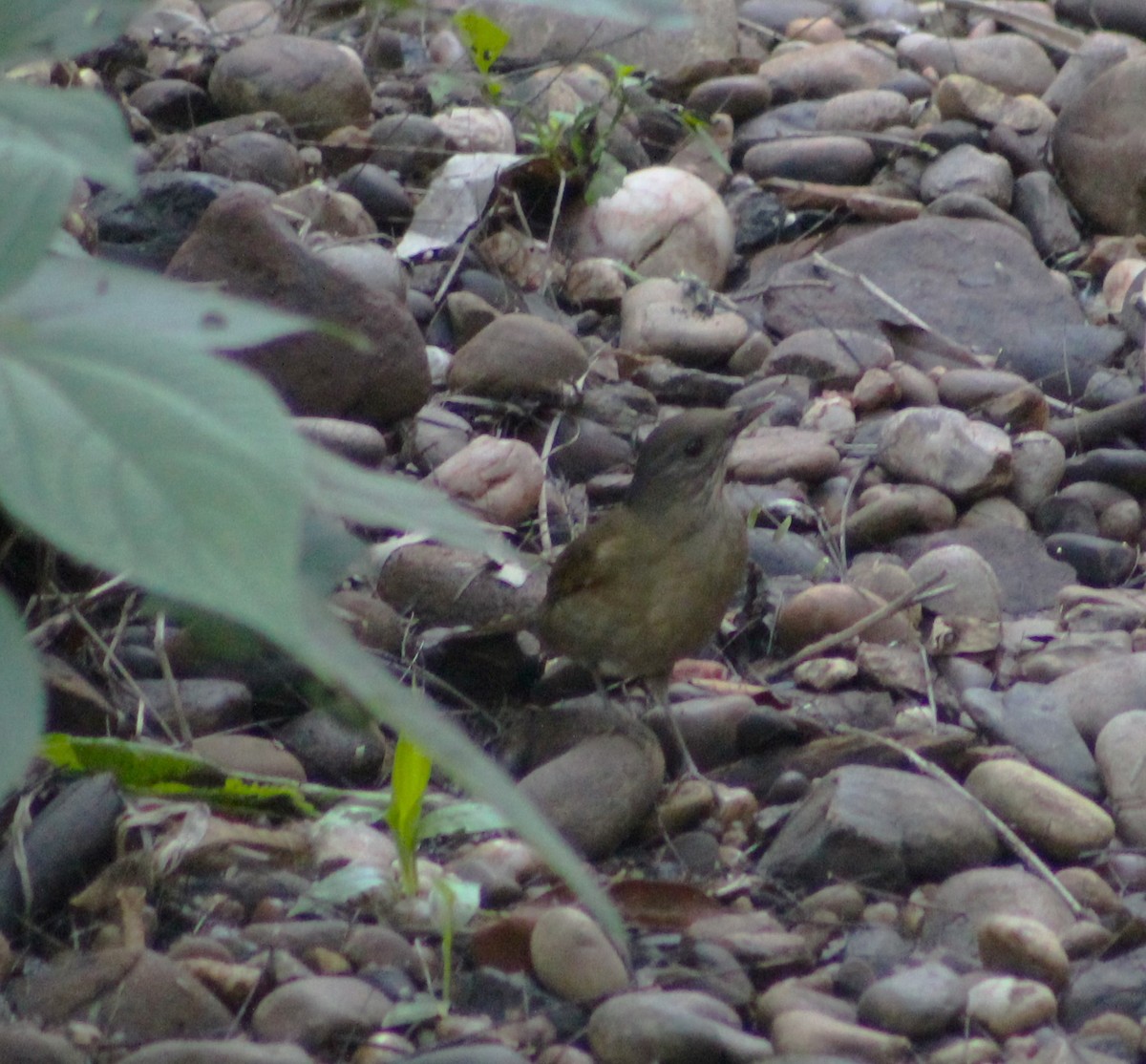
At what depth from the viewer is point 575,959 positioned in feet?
9.74

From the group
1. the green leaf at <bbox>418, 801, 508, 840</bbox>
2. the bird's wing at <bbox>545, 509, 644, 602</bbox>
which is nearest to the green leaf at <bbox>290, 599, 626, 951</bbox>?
the green leaf at <bbox>418, 801, 508, 840</bbox>

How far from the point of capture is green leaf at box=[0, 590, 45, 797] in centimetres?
80

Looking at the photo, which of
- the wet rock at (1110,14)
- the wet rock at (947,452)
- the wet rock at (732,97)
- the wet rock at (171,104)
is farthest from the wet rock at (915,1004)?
the wet rock at (1110,14)

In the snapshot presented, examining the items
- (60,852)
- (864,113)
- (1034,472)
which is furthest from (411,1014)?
(864,113)

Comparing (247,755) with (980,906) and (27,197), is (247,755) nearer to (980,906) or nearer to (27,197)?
(980,906)

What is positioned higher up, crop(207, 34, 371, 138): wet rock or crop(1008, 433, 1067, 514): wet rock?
crop(207, 34, 371, 138): wet rock

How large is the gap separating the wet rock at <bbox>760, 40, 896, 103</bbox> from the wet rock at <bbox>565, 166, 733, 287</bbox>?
170 cm

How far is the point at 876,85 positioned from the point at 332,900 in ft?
21.9

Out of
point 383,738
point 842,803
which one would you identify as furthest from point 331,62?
point 842,803

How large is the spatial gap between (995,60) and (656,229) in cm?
279

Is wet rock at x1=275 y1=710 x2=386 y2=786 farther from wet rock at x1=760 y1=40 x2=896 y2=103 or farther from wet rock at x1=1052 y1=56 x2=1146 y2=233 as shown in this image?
wet rock at x1=760 y1=40 x2=896 y2=103

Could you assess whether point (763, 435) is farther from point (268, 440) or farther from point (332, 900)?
point (268, 440)

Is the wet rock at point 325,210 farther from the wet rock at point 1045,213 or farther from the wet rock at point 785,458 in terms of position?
the wet rock at point 1045,213

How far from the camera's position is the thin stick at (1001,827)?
346 centimetres
